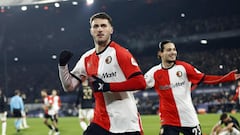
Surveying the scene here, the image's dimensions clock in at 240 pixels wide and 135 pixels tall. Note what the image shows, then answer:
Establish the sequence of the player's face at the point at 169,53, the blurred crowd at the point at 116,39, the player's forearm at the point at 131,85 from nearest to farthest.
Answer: the player's forearm at the point at 131,85, the player's face at the point at 169,53, the blurred crowd at the point at 116,39

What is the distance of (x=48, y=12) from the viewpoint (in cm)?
4506

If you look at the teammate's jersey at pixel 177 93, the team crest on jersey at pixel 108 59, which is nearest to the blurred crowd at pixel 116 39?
the teammate's jersey at pixel 177 93

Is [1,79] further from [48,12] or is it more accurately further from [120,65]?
[120,65]

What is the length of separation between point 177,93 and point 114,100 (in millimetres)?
2700

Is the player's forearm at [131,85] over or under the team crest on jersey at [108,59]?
under

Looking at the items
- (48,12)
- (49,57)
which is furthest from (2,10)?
(49,57)

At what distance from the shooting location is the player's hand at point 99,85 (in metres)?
4.64

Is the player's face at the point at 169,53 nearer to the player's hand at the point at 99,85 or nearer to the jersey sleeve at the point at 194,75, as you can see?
the jersey sleeve at the point at 194,75

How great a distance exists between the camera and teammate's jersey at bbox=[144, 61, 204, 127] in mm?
7324

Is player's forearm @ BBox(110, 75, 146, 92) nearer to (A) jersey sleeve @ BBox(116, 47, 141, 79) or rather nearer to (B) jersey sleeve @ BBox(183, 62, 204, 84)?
(A) jersey sleeve @ BBox(116, 47, 141, 79)

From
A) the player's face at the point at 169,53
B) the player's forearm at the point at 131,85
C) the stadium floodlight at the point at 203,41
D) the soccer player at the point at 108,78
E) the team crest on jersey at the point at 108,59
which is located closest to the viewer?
the player's forearm at the point at 131,85

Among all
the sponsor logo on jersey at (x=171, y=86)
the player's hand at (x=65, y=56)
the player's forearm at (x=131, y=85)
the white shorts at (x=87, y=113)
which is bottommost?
the white shorts at (x=87, y=113)

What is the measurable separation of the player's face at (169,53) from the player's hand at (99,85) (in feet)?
9.30

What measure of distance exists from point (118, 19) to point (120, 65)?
41476 millimetres
